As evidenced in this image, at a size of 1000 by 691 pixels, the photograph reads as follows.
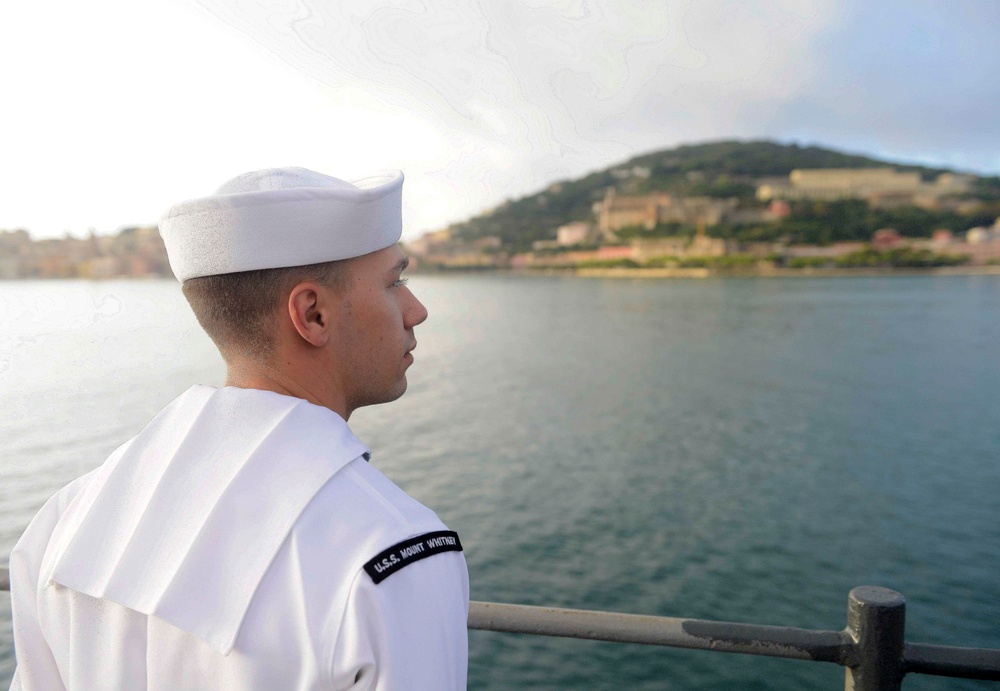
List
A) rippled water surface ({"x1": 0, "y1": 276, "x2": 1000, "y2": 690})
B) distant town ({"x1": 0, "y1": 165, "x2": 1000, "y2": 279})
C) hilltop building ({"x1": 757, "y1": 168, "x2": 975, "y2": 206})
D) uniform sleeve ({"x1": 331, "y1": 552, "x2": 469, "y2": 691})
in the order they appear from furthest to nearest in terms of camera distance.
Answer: hilltop building ({"x1": 757, "y1": 168, "x2": 975, "y2": 206}) < distant town ({"x1": 0, "y1": 165, "x2": 1000, "y2": 279}) < rippled water surface ({"x1": 0, "y1": 276, "x2": 1000, "y2": 690}) < uniform sleeve ({"x1": 331, "y1": 552, "x2": 469, "y2": 691})

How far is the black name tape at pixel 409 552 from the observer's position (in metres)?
0.68

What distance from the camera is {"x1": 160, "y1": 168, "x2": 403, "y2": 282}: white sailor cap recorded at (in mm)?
857

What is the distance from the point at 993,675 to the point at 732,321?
133 feet

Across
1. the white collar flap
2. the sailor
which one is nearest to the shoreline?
the sailor

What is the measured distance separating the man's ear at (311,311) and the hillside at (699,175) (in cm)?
7784

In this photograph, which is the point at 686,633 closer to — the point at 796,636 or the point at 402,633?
the point at 796,636

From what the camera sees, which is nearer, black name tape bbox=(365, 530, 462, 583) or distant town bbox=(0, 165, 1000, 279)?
black name tape bbox=(365, 530, 462, 583)

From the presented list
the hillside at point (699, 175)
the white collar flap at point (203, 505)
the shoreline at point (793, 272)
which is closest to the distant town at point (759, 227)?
the shoreline at point (793, 272)

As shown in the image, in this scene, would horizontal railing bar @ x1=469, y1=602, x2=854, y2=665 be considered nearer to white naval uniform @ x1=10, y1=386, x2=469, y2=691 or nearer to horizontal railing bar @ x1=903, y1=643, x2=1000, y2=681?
horizontal railing bar @ x1=903, y1=643, x2=1000, y2=681

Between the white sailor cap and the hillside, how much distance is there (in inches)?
3064

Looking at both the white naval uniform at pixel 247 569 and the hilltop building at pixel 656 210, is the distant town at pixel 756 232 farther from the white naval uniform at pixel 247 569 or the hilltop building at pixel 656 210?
the white naval uniform at pixel 247 569

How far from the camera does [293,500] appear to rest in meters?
0.72

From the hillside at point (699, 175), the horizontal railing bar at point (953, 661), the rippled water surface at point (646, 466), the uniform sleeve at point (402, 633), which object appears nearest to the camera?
the uniform sleeve at point (402, 633)

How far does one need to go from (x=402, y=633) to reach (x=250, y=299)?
42 cm
